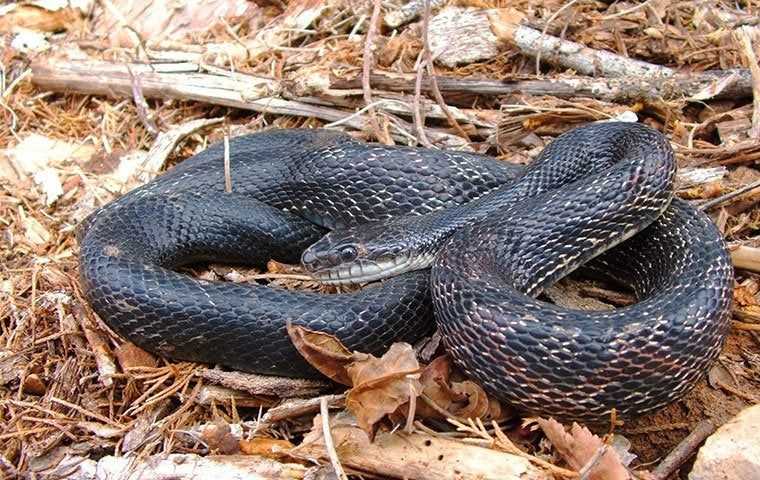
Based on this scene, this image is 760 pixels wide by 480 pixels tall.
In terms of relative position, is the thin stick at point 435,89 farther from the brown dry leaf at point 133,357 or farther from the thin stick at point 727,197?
the brown dry leaf at point 133,357

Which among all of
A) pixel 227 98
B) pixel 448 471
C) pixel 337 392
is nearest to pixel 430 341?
pixel 337 392

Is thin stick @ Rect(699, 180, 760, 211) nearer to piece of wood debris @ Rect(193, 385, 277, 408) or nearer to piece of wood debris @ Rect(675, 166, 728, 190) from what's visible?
piece of wood debris @ Rect(675, 166, 728, 190)

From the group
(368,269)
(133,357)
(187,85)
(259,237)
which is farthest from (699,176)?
(187,85)

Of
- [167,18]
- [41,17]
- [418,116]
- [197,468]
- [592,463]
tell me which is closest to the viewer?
[592,463]

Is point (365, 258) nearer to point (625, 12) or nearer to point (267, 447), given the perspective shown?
point (267, 447)

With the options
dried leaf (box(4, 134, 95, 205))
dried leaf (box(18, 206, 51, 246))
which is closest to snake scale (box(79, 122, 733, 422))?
dried leaf (box(18, 206, 51, 246))
